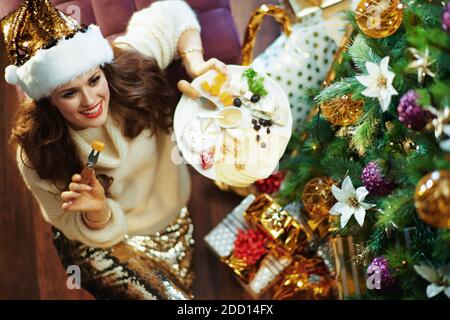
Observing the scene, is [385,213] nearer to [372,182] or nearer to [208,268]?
[372,182]

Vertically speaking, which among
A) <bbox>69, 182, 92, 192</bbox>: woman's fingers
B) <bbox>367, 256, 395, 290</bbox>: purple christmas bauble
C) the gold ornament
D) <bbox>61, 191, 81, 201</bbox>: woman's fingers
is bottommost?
<bbox>367, 256, 395, 290</bbox>: purple christmas bauble

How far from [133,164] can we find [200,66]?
333 millimetres

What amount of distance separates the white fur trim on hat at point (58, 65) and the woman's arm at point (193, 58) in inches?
11.0

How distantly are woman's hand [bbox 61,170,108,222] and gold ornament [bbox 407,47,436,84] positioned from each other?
2.68 ft

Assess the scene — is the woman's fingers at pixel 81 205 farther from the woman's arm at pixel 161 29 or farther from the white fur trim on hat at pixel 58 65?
the woman's arm at pixel 161 29

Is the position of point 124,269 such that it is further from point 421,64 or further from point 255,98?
point 421,64

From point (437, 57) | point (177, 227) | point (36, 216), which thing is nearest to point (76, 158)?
point (36, 216)

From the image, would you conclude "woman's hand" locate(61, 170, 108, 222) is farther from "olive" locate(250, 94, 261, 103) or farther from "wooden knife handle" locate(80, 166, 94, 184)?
"olive" locate(250, 94, 261, 103)

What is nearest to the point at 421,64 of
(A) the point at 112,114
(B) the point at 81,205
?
(A) the point at 112,114

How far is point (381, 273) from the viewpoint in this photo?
1.35 m

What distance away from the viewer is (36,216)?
177cm

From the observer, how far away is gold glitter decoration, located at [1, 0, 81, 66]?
4.18 feet

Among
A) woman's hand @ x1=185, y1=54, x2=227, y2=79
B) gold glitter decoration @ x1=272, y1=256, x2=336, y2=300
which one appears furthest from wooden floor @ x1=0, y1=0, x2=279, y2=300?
woman's hand @ x1=185, y1=54, x2=227, y2=79
